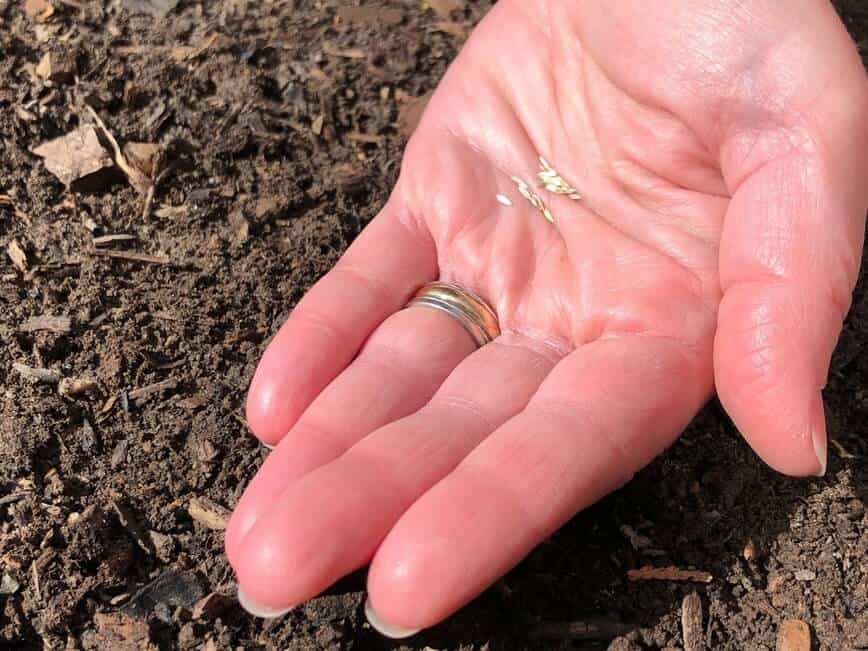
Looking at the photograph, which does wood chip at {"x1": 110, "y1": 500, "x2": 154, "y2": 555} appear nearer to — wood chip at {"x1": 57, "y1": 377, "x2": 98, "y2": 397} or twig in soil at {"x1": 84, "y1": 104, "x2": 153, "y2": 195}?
wood chip at {"x1": 57, "y1": 377, "x2": 98, "y2": 397}

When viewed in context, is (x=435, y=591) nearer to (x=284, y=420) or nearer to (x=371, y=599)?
(x=371, y=599)

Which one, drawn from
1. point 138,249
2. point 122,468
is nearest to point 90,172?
point 138,249

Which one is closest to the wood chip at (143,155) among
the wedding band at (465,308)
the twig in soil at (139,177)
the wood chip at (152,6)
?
the twig in soil at (139,177)

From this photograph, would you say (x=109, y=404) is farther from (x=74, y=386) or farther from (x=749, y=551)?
(x=749, y=551)

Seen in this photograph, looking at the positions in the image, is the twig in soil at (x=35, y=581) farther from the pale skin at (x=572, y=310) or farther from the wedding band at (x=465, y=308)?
the wedding band at (x=465, y=308)

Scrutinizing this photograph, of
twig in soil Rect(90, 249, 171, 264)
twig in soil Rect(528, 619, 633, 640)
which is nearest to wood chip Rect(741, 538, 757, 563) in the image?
twig in soil Rect(528, 619, 633, 640)
